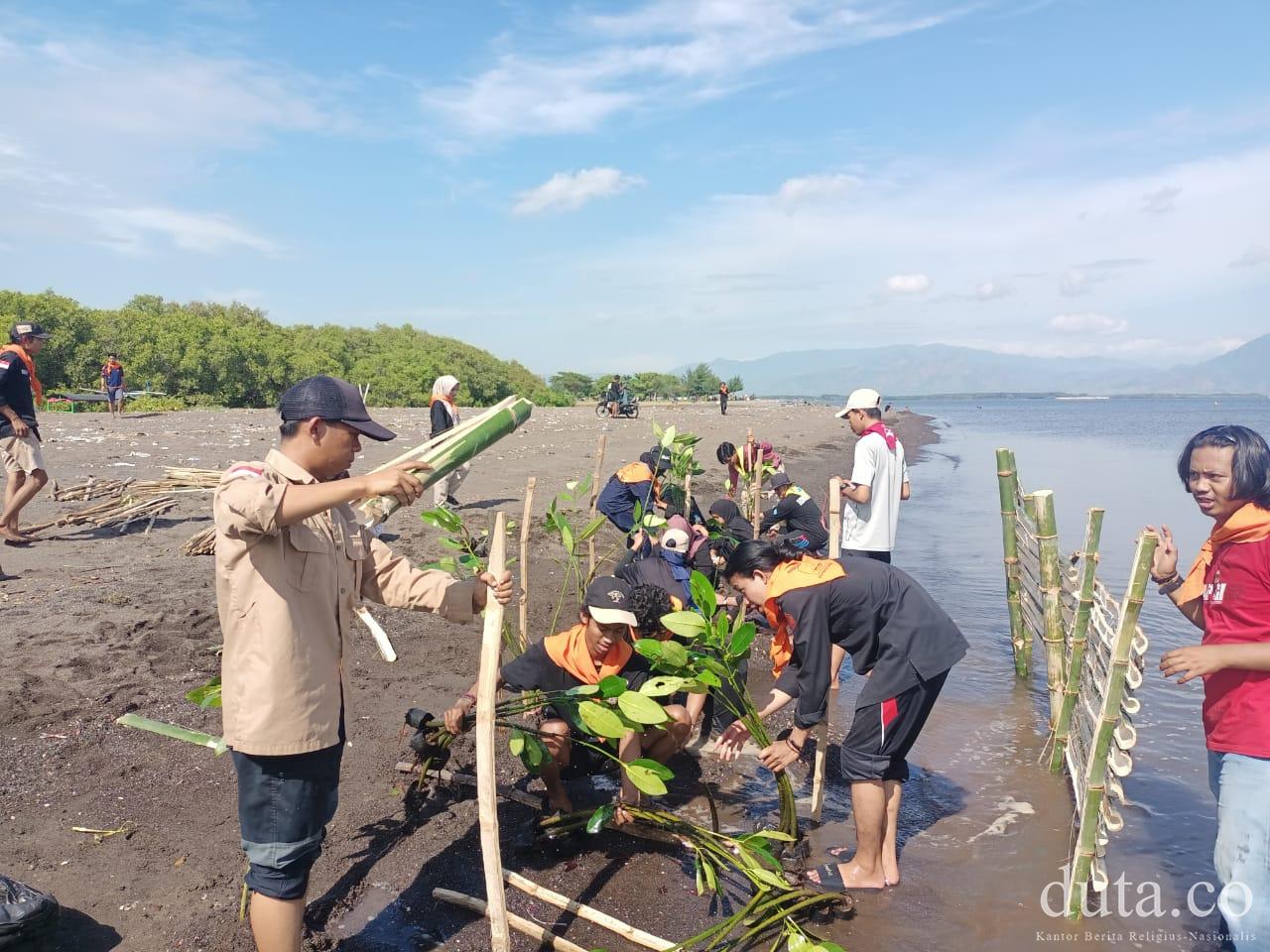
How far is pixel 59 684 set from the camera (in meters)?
4.93

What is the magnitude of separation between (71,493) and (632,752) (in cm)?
780

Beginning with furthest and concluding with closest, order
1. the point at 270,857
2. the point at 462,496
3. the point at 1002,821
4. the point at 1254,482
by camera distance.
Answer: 1. the point at 462,496
2. the point at 1002,821
3. the point at 1254,482
4. the point at 270,857

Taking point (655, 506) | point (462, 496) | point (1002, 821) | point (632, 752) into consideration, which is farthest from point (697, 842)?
point (462, 496)

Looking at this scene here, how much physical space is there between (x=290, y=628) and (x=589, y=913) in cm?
167

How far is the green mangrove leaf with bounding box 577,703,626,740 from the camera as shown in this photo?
3.24 m

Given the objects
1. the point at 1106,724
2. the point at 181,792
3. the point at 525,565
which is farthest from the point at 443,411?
the point at 1106,724

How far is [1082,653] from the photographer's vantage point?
168 inches

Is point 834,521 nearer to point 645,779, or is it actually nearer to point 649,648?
point 649,648

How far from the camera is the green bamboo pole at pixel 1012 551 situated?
6.33 metres

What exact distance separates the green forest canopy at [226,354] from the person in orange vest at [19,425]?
1480 cm

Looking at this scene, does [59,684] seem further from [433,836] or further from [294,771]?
[294,771]

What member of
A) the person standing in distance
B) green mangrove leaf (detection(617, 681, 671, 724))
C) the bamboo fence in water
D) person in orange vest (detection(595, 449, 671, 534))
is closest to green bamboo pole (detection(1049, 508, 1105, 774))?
the bamboo fence in water

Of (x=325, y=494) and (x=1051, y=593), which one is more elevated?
(x=325, y=494)

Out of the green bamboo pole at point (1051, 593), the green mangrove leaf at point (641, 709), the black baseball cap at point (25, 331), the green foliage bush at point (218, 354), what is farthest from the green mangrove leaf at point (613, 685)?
the green foliage bush at point (218, 354)
